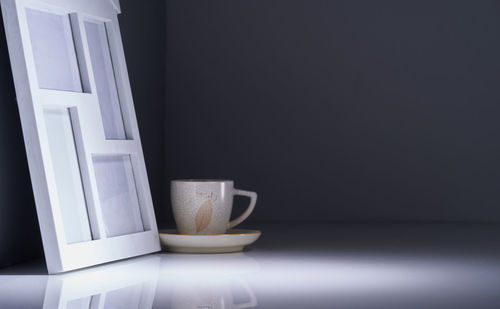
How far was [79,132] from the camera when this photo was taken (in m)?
1.14

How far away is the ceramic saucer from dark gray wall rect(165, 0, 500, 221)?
0.91m

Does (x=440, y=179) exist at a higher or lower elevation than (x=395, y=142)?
lower

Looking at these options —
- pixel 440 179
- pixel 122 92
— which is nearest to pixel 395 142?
pixel 440 179

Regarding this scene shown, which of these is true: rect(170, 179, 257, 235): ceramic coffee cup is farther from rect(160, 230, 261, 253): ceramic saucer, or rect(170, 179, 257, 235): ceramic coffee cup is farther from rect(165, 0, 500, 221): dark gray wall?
rect(165, 0, 500, 221): dark gray wall

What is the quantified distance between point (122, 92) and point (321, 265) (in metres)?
0.47

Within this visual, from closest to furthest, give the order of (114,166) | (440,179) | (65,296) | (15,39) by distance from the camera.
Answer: (65,296) → (15,39) → (114,166) → (440,179)

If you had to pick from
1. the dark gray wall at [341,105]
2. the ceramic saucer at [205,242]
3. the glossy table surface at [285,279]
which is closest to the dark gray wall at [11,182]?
the glossy table surface at [285,279]

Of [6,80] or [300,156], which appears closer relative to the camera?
[6,80]

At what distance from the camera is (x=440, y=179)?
2.19 m

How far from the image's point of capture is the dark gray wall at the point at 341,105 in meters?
2.19

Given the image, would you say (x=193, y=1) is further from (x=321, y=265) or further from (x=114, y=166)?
(x=321, y=265)

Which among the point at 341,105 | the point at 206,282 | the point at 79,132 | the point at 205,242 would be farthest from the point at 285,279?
the point at 341,105

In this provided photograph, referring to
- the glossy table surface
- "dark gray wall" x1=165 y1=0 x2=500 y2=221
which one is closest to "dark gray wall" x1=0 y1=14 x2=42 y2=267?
the glossy table surface

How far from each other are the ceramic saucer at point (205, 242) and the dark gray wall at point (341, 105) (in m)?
0.91
